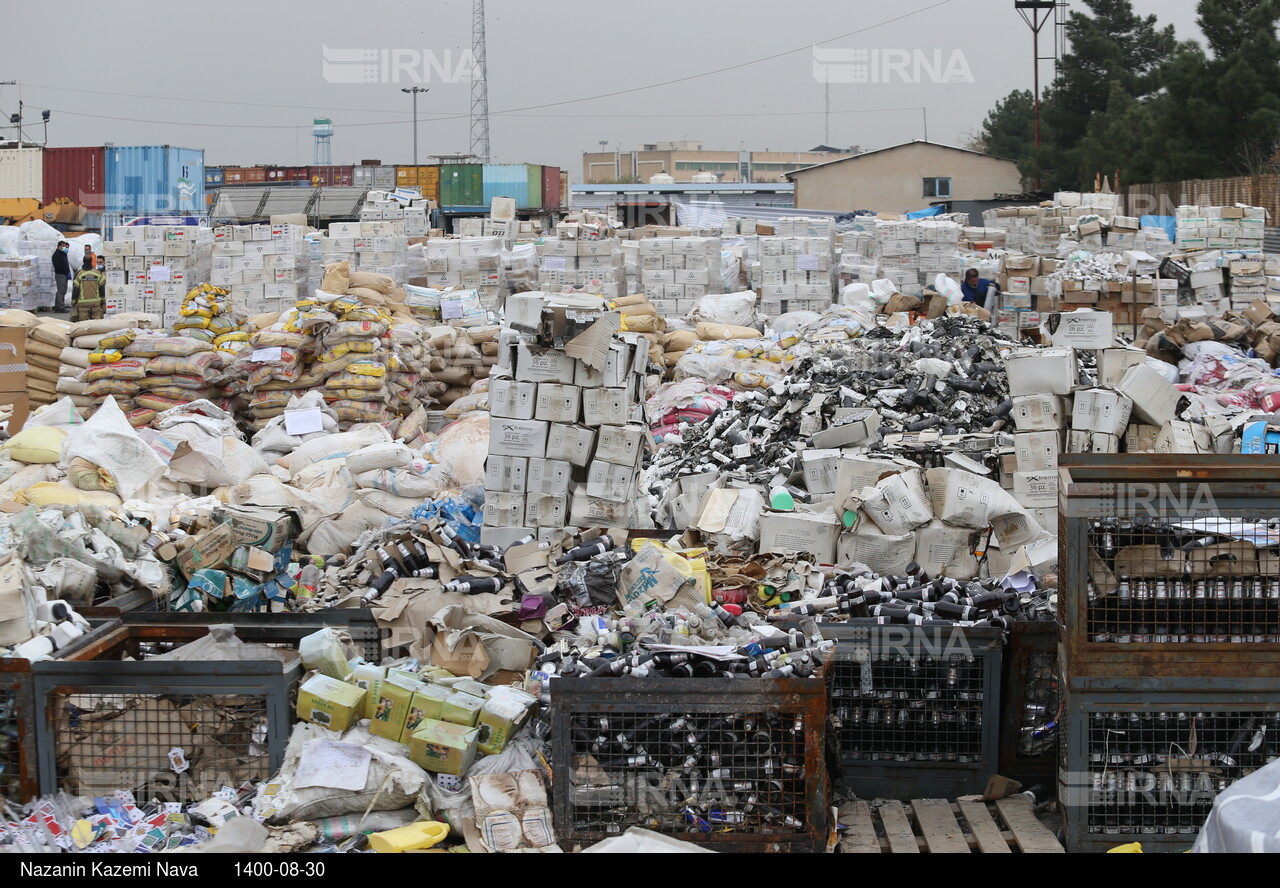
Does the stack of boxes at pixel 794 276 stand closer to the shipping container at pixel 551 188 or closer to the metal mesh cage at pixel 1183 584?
the metal mesh cage at pixel 1183 584

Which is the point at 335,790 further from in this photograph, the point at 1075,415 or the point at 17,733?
the point at 1075,415

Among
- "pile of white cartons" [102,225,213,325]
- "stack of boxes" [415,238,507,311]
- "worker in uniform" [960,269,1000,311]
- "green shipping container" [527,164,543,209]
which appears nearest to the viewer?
"pile of white cartons" [102,225,213,325]

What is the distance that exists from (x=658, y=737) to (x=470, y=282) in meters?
14.6

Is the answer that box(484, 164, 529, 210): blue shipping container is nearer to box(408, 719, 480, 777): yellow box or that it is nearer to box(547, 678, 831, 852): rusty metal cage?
box(408, 719, 480, 777): yellow box

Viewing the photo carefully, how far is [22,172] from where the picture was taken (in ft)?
133

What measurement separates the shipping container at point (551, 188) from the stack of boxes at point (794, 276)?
107 feet

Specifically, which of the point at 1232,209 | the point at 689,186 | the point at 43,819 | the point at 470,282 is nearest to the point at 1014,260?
the point at 1232,209

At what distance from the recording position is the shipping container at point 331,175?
5000 centimetres

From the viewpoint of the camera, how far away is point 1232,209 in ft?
58.9

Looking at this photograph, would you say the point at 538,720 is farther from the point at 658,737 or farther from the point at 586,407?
the point at 586,407

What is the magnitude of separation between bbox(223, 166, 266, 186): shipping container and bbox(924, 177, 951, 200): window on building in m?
27.3

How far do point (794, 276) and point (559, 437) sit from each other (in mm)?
11614

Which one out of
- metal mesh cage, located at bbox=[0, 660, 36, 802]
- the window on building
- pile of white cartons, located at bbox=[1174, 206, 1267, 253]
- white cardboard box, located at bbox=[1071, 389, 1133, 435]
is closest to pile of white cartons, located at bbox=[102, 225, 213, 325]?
white cardboard box, located at bbox=[1071, 389, 1133, 435]

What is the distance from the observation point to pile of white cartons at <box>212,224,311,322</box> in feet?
56.0
